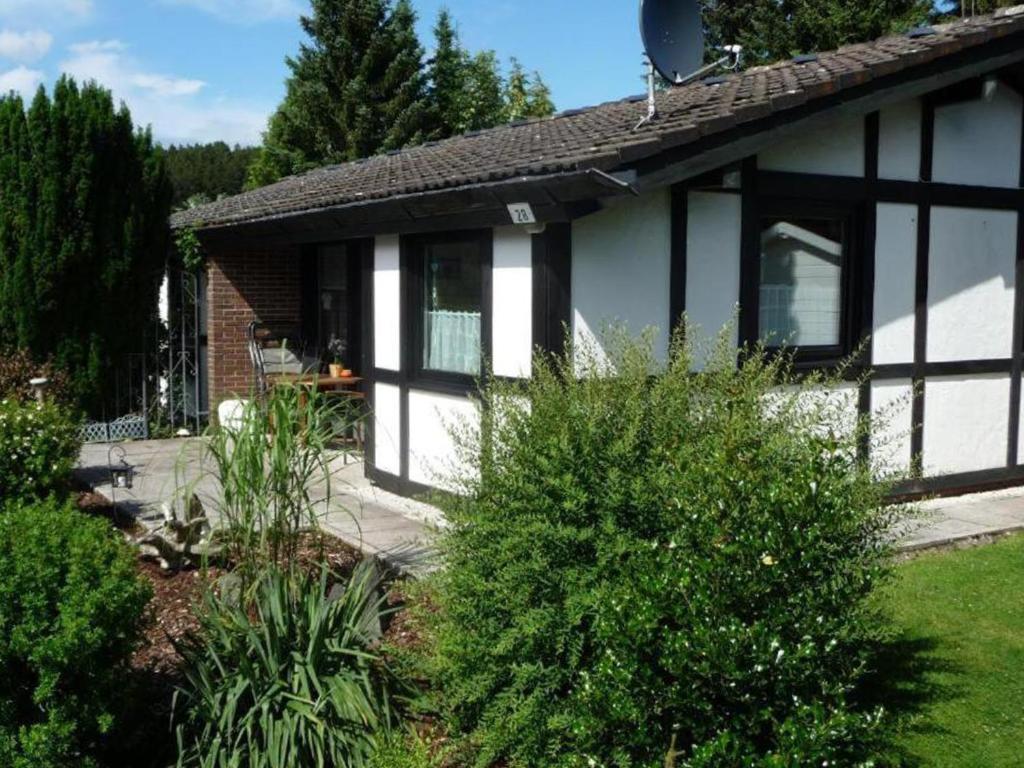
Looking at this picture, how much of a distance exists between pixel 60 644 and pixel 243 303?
383 inches

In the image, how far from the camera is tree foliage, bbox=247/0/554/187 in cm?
2755

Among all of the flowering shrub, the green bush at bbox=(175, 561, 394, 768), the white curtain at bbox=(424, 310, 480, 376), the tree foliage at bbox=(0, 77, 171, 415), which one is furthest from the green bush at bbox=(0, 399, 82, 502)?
the tree foliage at bbox=(0, 77, 171, 415)

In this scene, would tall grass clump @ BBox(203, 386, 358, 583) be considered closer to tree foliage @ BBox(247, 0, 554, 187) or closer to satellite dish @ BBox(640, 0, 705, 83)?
satellite dish @ BBox(640, 0, 705, 83)

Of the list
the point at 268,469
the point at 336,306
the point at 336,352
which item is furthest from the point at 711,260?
the point at 336,306

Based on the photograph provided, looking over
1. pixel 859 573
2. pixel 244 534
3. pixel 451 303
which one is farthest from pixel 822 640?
pixel 451 303

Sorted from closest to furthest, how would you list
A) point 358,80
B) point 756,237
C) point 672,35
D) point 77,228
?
point 756,237 → point 672,35 → point 77,228 → point 358,80

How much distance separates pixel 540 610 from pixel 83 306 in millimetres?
9296

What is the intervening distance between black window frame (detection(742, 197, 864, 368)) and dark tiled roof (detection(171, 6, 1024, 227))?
0.96 metres

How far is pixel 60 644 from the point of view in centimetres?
379

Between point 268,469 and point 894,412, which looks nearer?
point 268,469

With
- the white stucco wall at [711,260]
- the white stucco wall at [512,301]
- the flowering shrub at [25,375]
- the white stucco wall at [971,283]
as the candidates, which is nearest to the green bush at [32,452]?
the flowering shrub at [25,375]

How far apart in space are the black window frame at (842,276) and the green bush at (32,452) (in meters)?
5.18

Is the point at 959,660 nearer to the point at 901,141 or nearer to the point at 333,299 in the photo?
the point at 901,141

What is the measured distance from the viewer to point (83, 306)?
1186 cm
